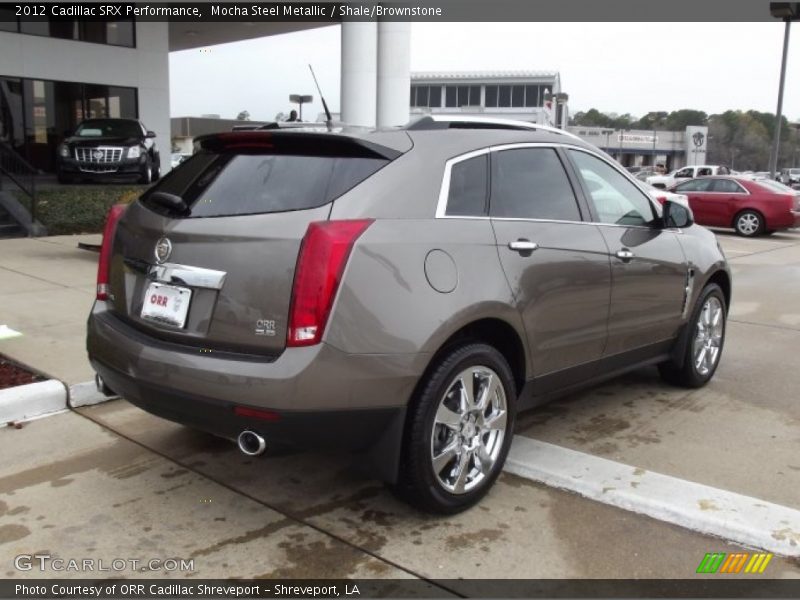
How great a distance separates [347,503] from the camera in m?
3.62

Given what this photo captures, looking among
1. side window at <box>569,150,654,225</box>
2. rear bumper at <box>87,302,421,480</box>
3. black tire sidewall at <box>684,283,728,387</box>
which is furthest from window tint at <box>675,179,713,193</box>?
rear bumper at <box>87,302,421,480</box>

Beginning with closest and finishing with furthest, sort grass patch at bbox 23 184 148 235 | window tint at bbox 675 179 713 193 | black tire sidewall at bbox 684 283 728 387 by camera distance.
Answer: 1. black tire sidewall at bbox 684 283 728 387
2. grass patch at bbox 23 184 148 235
3. window tint at bbox 675 179 713 193

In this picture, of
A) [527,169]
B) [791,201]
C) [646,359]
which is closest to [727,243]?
[791,201]

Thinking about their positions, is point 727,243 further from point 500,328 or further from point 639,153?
point 639,153

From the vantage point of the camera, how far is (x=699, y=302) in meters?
5.34

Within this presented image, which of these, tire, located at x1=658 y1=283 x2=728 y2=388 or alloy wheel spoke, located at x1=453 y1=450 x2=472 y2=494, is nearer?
alloy wheel spoke, located at x1=453 y1=450 x2=472 y2=494

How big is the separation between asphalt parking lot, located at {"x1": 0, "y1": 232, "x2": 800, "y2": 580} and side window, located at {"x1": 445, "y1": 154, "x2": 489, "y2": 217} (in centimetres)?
138

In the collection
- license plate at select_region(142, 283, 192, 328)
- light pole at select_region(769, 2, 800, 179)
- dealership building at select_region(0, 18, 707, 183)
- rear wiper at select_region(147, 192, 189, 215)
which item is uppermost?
light pole at select_region(769, 2, 800, 179)

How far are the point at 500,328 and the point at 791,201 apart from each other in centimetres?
1716

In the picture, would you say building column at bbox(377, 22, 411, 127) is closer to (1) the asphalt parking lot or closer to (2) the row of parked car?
(2) the row of parked car

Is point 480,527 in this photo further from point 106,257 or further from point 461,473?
point 106,257

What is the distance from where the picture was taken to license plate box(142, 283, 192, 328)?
10.5 ft

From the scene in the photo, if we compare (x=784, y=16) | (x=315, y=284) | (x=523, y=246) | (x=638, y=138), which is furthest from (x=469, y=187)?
(x=638, y=138)

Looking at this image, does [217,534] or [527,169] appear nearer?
[217,534]
